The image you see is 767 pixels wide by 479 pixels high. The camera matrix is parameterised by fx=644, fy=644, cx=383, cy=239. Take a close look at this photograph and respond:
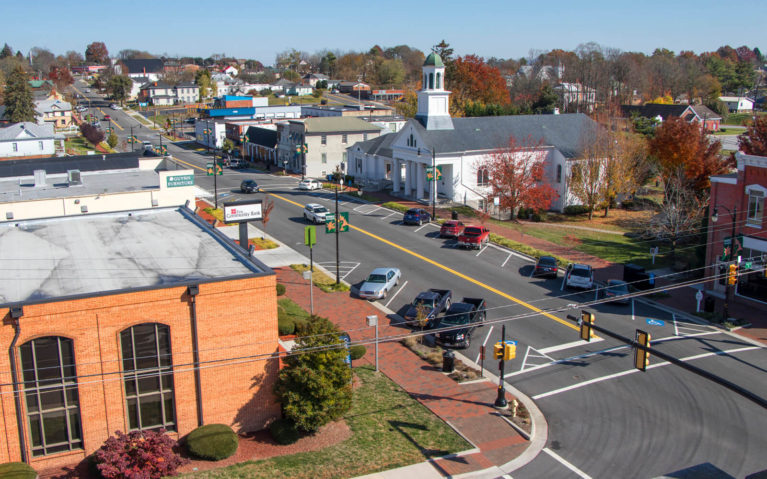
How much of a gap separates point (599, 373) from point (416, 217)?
1130 inches

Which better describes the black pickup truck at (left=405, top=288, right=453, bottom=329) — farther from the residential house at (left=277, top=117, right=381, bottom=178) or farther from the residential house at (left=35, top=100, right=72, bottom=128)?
the residential house at (left=35, top=100, right=72, bottom=128)

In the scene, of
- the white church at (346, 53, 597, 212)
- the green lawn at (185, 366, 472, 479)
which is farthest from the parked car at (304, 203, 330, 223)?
the green lawn at (185, 366, 472, 479)

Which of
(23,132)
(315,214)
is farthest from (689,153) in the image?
(23,132)

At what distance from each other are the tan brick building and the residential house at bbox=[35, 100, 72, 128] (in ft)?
405

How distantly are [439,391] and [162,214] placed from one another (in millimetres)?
17316

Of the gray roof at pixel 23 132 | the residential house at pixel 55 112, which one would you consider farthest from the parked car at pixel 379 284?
the residential house at pixel 55 112

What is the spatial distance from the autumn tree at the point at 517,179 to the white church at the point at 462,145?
7.13 ft

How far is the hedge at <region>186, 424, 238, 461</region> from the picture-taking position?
65.0 feet

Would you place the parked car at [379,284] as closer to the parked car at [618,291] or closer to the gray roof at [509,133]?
→ the parked car at [618,291]

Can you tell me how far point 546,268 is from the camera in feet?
131

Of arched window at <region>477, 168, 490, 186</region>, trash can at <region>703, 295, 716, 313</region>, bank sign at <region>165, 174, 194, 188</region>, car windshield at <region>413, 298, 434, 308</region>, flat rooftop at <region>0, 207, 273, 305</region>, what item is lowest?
trash can at <region>703, 295, 716, 313</region>

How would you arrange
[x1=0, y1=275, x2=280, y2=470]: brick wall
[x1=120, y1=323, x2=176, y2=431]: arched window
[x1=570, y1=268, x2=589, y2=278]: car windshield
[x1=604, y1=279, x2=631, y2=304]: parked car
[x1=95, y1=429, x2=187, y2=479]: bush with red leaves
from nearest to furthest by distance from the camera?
1. [x1=95, y1=429, x2=187, y2=479]: bush with red leaves
2. [x1=0, y1=275, x2=280, y2=470]: brick wall
3. [x1=120, y1=323, x2=176, y2=431]: arched window
4. [x1=604, y1=279, x2=631, y2=304]: parked car
5. [x1=570, y1=268, x2=589, y2=278]: car windshield

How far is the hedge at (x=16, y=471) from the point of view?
58.4 feet

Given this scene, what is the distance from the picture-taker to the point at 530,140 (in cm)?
6431
